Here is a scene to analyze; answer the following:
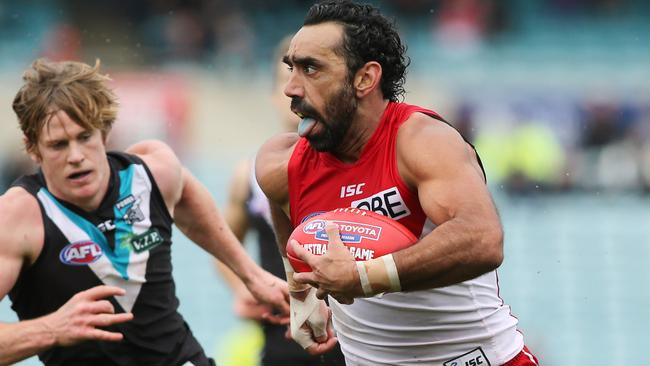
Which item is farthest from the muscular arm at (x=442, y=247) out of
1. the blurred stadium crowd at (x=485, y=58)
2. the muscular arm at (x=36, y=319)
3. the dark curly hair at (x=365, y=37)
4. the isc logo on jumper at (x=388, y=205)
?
the blurred stadium crowd at (x=485, y=58)

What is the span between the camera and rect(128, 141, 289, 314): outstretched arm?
17.8 feet

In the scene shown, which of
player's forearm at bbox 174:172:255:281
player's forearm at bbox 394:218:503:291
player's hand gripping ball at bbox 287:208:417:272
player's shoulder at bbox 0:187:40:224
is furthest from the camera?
player's forearm at bbox 174:172:255:281

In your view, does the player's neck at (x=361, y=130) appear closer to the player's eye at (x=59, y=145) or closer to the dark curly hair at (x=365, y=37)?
the dark curly hair at (x=365, y=37)

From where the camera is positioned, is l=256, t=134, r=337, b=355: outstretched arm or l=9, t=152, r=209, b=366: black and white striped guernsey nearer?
l=256, t=134, r=337, b=355: outstretched arm

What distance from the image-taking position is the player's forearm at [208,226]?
5547 mm

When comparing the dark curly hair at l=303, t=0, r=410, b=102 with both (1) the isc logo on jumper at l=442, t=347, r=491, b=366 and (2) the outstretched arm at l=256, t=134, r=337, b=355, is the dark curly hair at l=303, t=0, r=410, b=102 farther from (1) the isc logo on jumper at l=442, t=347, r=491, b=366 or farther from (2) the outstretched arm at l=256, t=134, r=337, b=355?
(1) the isc logo on jumper at l=442, t=347, r=491, b=366

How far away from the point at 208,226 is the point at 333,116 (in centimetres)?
152

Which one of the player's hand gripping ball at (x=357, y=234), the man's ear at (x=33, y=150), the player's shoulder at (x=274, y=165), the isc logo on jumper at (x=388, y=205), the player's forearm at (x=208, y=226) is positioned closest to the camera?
the player's hand gripping ball at (x=357, y=234)

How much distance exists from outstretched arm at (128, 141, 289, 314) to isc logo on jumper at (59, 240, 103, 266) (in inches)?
20.4

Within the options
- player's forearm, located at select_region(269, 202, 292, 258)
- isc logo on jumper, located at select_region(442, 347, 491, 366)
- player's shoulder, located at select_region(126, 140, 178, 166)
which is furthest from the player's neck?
player's shoulder, located at select_region(126, 140, 178, 166)

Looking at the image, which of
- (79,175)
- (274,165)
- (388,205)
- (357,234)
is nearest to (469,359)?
(388,205)

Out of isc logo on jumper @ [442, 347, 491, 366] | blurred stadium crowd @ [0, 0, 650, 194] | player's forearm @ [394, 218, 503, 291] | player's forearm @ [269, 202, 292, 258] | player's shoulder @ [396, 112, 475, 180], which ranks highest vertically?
player's shoulder @ [396, 112, 475, 180]

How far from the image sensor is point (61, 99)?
4.90 m

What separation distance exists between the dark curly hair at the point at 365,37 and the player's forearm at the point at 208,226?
142 cm
